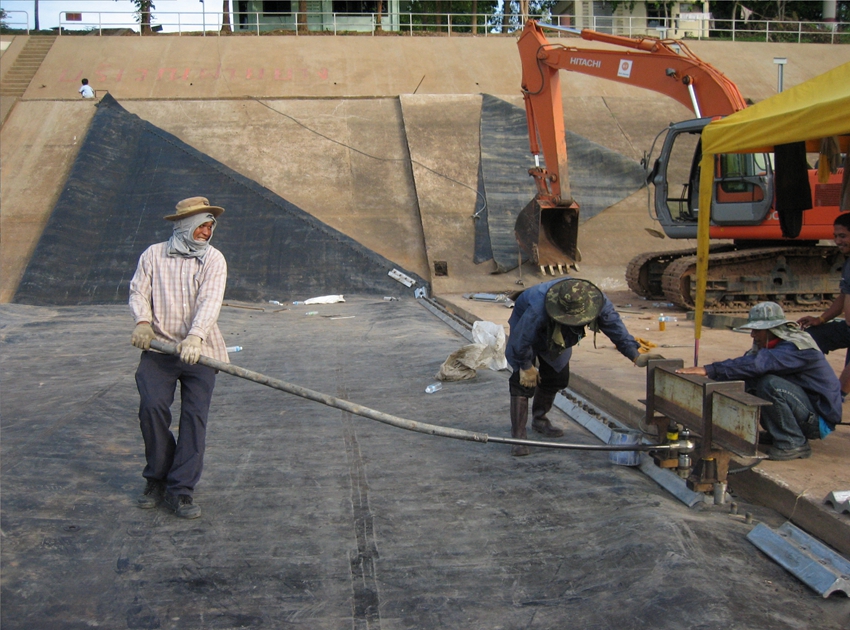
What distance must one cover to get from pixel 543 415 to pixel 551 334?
0.94 metres

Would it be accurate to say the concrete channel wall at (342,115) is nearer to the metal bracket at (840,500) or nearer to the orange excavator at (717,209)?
the orange excavator at (717,209)

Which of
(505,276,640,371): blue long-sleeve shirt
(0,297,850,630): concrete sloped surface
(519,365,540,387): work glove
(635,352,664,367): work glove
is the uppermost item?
(505,276,640,371): blue long-sleeve shirt

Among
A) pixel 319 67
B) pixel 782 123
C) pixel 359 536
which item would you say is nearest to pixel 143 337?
pixel 359 536

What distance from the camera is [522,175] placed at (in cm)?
1884

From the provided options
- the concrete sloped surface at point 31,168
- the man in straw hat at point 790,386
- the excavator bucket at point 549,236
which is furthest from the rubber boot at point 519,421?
the concrete sloped surface at point 31,168

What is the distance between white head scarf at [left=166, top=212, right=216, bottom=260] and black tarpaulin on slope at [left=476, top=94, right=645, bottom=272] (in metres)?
12.9

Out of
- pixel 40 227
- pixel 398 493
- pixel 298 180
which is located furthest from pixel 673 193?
pixel 398 493

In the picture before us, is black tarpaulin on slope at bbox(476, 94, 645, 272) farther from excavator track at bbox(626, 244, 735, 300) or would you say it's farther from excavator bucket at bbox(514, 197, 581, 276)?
excavator track at bbox(626, 244, 735, 300)

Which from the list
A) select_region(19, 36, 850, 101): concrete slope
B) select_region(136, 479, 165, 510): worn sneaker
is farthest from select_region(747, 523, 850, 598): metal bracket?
select_region(19, 36, 850, 101): concrete slope

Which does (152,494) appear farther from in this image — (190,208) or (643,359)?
(643,359)

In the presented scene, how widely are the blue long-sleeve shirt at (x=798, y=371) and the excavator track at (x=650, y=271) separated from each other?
8490 millimetres

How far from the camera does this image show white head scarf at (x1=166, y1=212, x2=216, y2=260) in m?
4.60

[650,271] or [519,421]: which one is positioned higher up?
[650,271]

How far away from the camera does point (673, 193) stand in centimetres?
1925
